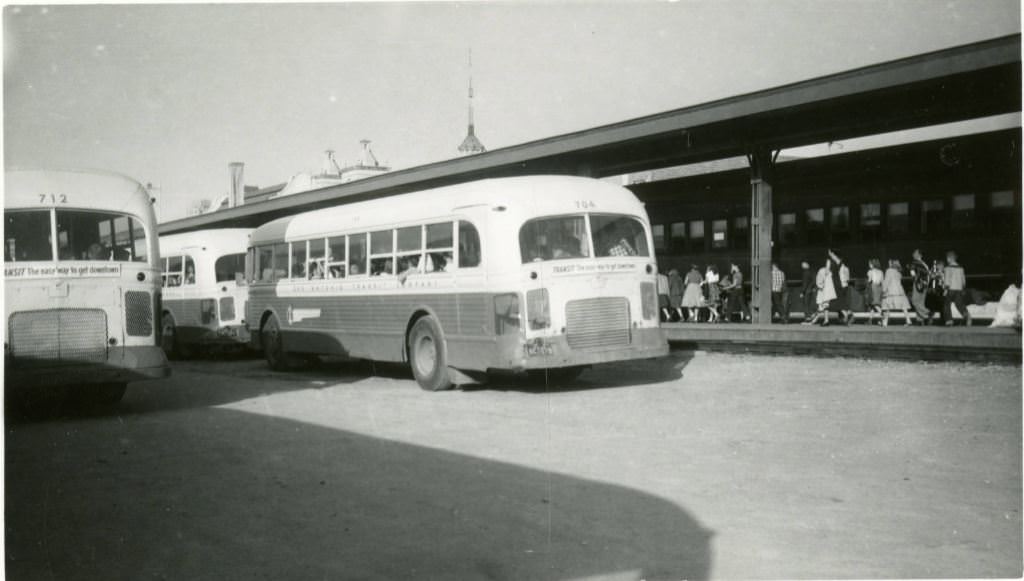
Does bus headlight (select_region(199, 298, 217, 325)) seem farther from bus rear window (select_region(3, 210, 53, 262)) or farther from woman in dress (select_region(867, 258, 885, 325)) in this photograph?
woman in dress (select_region(867, 258, 885, 325))

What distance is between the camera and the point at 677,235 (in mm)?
26000

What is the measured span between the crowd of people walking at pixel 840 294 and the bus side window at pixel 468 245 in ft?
29.8

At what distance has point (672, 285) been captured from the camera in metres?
23.7

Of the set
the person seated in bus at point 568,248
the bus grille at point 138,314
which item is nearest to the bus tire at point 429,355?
the person seated in bus at point 568,248

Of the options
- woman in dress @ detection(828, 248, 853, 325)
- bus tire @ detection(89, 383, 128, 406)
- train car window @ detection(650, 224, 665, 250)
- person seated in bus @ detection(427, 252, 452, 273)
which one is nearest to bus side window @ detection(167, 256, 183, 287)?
bus tire @ detection(89, 383, 128, 406)

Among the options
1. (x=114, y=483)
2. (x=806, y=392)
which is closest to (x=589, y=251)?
(x=806, y=392)

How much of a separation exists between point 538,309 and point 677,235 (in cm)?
1532

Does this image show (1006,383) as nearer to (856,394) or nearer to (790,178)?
(856,394)

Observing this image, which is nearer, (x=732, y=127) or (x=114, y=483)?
(x=114, y=483)

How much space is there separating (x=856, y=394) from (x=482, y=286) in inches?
178

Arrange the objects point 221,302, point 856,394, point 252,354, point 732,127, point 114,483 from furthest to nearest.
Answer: point 252,354
point 221,302
point 732,127
point 856,394
point 114,483

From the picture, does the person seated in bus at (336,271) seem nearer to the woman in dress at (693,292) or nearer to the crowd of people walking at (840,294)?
the crowd of people walking at (840,294)

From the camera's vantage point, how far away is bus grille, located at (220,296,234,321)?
64.3ft

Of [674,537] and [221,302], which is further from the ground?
[221,302]
